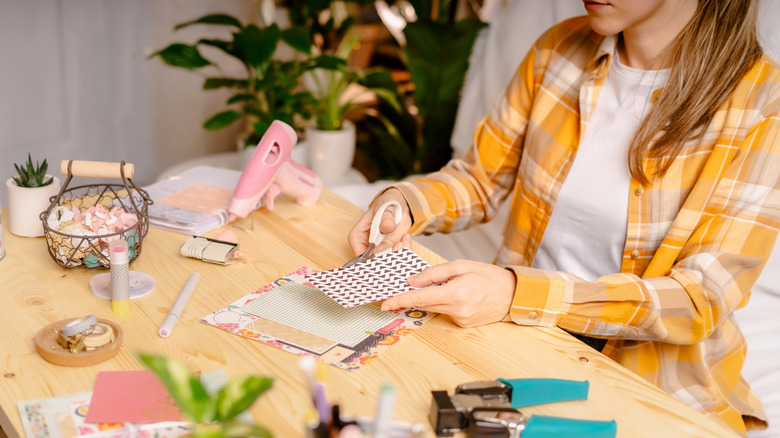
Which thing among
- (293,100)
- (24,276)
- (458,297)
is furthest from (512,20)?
(24,276)

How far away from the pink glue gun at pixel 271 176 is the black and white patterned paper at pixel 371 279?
286 mm

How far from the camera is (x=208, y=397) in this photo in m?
0.56

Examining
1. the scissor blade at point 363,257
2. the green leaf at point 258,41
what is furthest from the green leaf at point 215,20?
the scissor blade at point 363,257

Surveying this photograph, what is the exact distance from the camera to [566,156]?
4.12 feet

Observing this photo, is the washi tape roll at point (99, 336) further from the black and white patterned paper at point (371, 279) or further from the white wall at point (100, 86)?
the white wall at point (100, 86)

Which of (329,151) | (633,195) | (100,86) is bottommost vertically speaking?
(329,151)

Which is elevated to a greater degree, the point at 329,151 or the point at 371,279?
the point at 371,279

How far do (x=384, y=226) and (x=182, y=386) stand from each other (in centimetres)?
64

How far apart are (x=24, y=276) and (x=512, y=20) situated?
144 cm

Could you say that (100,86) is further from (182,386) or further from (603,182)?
(182,386)

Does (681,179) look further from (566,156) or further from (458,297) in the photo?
(458,297)

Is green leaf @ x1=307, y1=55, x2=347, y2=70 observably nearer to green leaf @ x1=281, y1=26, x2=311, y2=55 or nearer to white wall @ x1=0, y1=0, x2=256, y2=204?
green leaf @ x1=281, y1=26, x2=311, y2=55

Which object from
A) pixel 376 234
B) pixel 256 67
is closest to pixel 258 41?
pixel 256 67

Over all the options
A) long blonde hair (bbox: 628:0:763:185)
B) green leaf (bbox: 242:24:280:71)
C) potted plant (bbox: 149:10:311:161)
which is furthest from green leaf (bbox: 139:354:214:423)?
green leaf (bbox: 242:24:280:71)
